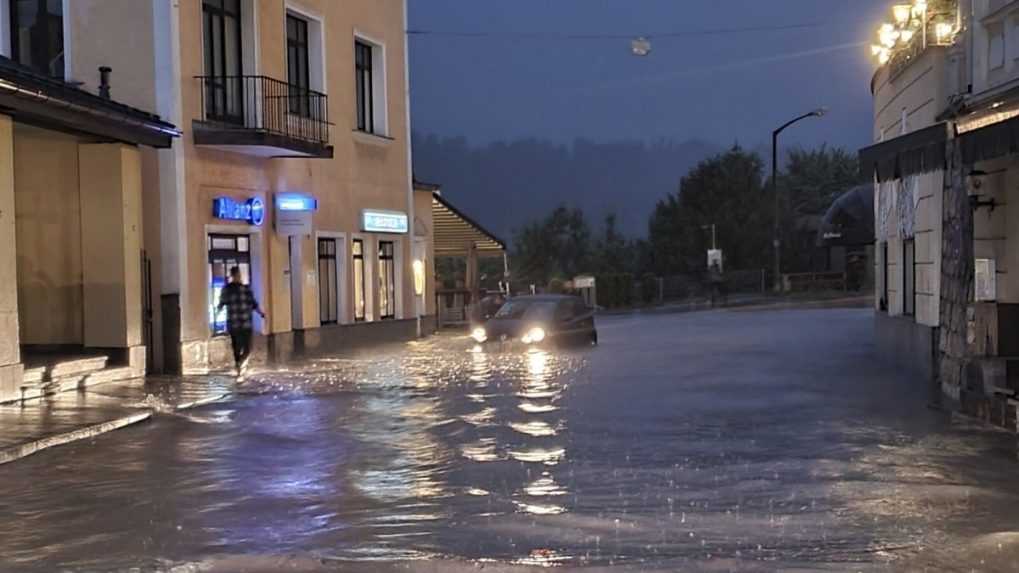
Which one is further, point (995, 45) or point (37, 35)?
point (37, 35)

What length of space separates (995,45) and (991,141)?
3.18m

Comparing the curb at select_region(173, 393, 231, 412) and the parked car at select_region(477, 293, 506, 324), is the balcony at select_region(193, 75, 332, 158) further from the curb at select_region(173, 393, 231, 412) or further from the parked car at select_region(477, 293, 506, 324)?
the parked car at select_region(477, 293, 506, 324)

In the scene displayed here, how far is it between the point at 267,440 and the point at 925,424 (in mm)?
7253

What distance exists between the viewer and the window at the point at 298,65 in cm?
2258

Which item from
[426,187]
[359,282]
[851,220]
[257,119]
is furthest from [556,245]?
[257,119]

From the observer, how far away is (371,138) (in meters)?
25.9

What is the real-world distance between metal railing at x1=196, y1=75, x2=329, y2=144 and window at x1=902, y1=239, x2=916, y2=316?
1151 cm

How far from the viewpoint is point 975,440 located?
10.8 metres

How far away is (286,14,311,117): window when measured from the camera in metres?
22.6

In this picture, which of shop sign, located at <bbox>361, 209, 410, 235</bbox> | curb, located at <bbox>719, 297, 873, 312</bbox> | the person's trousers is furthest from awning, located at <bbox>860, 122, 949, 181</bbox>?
curb, located at <bbox>719, 297, 873, 312</bbox>

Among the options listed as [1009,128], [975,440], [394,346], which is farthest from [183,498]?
[394,346]

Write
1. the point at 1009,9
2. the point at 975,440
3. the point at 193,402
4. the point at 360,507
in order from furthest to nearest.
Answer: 1. the point at 193,402
2. the point at 1009,9
3. the point at 975,440
4. the point at 360,507

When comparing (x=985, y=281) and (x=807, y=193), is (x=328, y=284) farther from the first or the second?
(x=807, y=193)

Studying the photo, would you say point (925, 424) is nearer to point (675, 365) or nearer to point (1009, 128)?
point (1009, 128)
